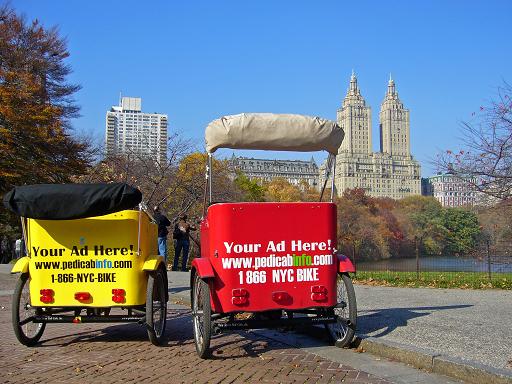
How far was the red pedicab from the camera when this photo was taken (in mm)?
6449

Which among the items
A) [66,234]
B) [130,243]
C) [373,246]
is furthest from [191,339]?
[373,246]

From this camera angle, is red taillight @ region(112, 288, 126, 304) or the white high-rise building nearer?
red taillight @ region(112, 288, 126, 304)

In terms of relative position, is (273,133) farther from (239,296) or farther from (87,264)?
(87,264)

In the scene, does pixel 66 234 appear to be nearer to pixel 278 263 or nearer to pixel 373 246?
pixel 278 263

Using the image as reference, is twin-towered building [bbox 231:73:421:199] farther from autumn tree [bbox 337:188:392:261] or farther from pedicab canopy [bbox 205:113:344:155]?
pedicab canopy [bbox 205:113:344:155]

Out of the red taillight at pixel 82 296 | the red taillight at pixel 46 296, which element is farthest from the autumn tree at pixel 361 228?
the red taillight at pixel 46 296

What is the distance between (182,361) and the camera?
6363 millimetres

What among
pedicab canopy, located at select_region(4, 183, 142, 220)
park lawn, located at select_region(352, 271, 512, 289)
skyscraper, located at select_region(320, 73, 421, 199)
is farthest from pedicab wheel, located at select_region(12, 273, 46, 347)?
skyscraper, located at select_region(320, 73, 421, 199)

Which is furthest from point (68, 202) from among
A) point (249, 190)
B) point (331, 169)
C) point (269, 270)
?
point (249, 190)

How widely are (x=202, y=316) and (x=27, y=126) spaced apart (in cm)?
2538

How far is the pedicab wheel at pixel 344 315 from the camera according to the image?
666 centimetres

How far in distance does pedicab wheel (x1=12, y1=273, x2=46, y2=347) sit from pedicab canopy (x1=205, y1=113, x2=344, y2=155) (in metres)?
2.99

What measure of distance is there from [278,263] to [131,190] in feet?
6.61

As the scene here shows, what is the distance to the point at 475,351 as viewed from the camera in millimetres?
5961
